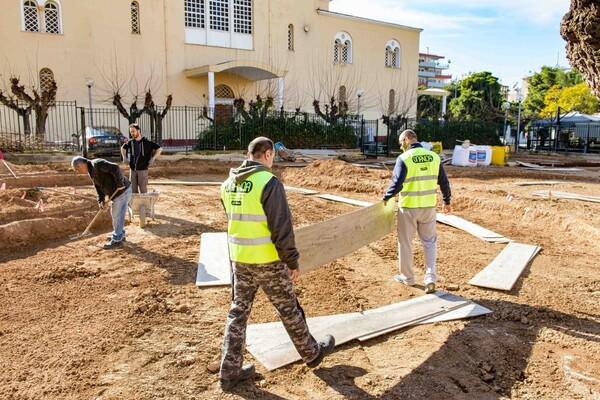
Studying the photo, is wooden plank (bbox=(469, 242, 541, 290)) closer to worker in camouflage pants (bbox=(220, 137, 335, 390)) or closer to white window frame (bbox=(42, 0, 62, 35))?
worker in camouflage pants (bbox=(220, 137, 335, 390))

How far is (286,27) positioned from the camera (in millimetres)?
32875

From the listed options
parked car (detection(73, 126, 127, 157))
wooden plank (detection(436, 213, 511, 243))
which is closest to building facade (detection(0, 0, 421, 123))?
parked car (detection(73, 126, 127, 157))

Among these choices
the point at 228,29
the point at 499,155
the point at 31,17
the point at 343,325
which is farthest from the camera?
the point at 228,29

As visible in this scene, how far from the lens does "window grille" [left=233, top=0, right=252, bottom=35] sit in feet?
102

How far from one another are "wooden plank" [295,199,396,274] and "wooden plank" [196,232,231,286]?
51.4 inches

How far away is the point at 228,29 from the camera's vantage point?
3075 centimetres

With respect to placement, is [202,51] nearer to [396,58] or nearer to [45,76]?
[45,76]

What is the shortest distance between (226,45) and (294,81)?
5.41m

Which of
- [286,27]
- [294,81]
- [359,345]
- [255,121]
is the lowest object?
[359,345]

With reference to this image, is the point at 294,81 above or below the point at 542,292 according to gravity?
above

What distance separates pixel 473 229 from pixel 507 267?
2.58 m

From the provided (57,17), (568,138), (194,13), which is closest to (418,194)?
(57,17)

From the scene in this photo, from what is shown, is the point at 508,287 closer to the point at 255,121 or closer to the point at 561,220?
the point at 561,220

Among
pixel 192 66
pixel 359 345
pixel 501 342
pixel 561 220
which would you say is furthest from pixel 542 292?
pixel 192 66
